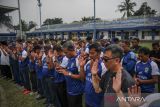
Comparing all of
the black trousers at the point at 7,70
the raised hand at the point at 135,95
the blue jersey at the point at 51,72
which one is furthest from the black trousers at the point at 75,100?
the black trousers at the point at 7,70

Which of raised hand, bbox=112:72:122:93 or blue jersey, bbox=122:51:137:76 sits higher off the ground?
raised hand, bbox=112:72:122:93

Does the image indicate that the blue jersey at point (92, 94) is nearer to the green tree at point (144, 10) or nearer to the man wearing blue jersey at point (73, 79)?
the man wearing blue jersey at point (73, 79)

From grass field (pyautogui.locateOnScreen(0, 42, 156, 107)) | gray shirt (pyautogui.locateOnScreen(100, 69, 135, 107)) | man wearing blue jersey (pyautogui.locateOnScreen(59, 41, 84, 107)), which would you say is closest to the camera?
gray shirt (pyautogui.locateOnScreen(100, 69, 135, 107))

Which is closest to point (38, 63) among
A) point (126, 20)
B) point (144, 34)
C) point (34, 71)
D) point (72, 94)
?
point (34, 71)

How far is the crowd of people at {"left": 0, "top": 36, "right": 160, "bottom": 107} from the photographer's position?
6.86ft

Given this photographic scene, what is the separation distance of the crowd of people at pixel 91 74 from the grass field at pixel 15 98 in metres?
0.27

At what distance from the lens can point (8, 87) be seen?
8492 mm

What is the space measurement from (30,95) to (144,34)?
111 feet

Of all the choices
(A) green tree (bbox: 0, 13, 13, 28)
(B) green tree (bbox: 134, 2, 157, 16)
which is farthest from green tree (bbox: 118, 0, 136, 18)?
(A) green tree (bbox: 0, 13, 13, 28)

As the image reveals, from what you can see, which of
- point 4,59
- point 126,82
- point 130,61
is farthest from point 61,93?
point 4,59

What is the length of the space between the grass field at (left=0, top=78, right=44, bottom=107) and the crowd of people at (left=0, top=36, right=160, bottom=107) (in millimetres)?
269

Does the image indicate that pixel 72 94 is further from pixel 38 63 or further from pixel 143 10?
pixel 143 10

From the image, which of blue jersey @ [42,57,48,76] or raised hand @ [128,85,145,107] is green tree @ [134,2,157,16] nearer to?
blue jersey @ [42,57,48,76]

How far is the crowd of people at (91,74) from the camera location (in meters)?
2.09
